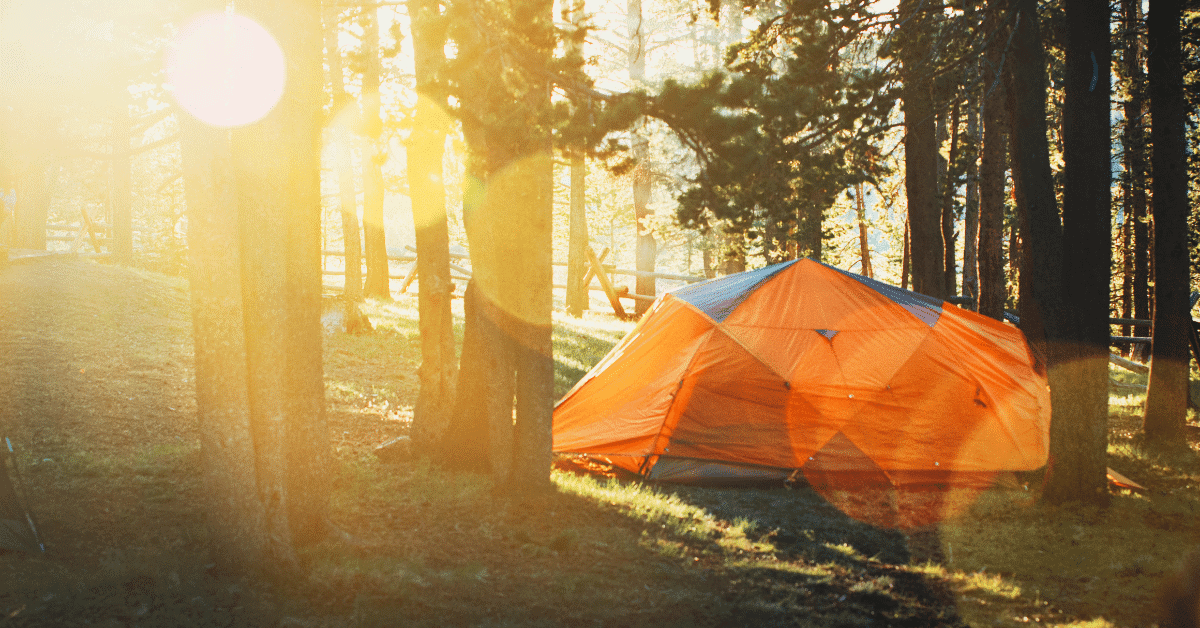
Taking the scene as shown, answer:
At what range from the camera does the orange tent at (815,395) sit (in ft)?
27.3

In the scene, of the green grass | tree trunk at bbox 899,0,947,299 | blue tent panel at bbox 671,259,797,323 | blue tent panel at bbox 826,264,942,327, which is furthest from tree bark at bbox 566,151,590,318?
the green grass

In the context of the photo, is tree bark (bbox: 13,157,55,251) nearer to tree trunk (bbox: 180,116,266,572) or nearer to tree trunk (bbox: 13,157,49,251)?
tree trunk (bbox: 13,157,49,251)

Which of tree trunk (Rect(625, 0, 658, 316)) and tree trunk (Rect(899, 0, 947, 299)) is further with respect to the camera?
tree trunk (Rect(625, 0, 658, 316))

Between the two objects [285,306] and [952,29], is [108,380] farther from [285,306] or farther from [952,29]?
[952,29]

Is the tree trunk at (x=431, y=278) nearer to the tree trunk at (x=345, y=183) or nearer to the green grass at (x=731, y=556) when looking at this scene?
the green grass at (x=731, y=556)

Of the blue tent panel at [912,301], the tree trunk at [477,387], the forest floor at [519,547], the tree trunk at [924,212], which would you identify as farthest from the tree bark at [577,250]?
the tree trunk at [477,387]

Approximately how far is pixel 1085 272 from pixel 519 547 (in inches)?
221

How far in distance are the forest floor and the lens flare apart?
90.4 inches

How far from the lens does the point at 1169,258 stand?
986 centimetres

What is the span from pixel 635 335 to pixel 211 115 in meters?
6.05

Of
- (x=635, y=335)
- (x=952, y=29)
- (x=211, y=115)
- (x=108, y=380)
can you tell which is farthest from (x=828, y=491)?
(x=108, y=380)

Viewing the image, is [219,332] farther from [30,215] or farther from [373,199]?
[30,215]

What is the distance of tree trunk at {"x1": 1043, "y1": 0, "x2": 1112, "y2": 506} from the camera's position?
724cm

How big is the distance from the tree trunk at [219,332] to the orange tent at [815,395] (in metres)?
4.49
